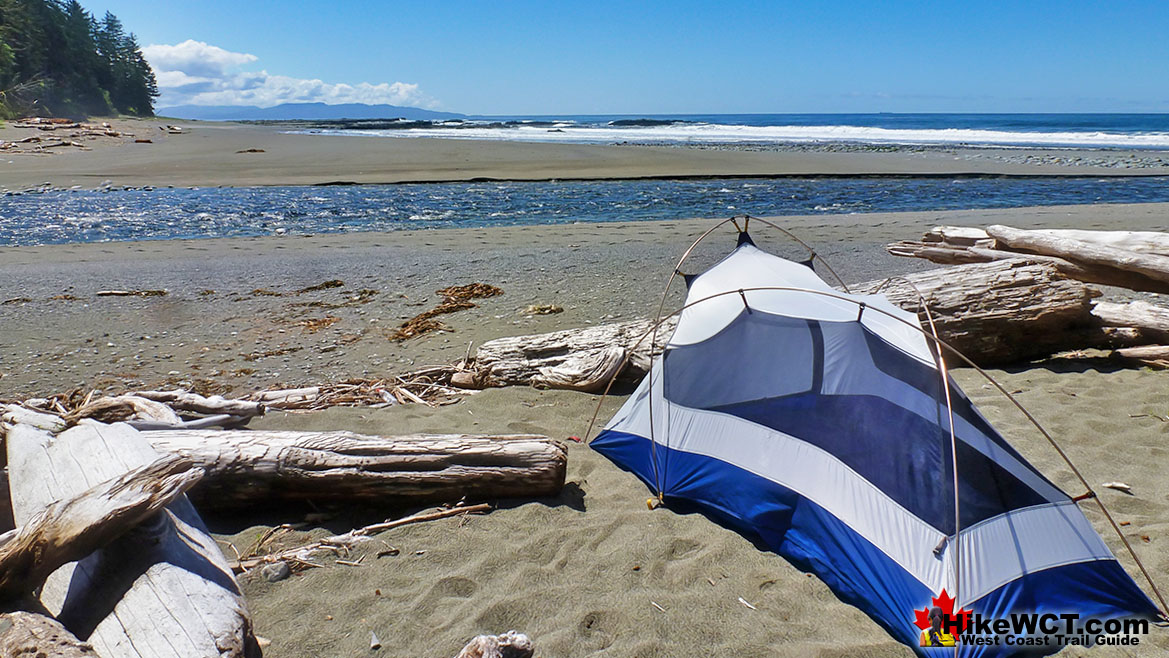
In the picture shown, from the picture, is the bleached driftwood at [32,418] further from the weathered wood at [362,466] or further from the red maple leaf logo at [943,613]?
the red maple leaf logo at [943,613]

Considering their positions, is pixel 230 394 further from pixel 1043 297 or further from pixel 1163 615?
pixel 1043 297

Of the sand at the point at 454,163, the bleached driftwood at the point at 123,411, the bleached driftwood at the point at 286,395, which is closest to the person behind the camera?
the bleached driftwood at the point at 123,411

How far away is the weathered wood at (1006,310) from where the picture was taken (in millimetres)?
5848

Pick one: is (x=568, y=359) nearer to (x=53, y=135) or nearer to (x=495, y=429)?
(x=495, y=429)

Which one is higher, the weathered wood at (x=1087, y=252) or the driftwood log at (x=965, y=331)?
the weathered wood at (x=1087, y=252)

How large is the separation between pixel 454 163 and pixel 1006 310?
24849mm

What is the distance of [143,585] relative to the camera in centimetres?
255

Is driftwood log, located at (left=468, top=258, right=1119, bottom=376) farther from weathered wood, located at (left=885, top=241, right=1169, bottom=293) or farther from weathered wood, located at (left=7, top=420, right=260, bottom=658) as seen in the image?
weathered wood, located at (left=7, top=420, right=260, bottom=658)

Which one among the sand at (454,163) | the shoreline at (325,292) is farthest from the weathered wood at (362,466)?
the sand at (454,163)

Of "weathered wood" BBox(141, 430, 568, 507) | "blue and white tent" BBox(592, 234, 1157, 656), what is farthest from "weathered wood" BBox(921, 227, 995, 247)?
"weathered wood" BBox(141, 430, 568, 507)

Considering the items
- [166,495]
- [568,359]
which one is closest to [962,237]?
[568,359]

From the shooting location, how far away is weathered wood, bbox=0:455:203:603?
8.38 ft
